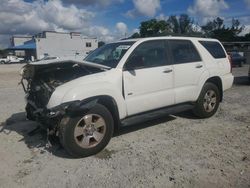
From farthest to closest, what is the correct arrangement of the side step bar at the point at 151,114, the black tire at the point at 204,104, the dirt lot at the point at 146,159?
1. the black tire at the point at 204,104
2. the side step bar at the point at 151,114
3. the dirt lot at the point at 146,159

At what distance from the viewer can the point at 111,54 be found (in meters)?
5.76

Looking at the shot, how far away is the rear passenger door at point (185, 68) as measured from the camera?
19.8 feet

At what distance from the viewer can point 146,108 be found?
18.1 feet

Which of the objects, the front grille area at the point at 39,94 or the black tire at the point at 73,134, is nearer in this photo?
the black tire at the point at 73,134

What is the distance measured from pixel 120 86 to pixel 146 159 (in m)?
1.32

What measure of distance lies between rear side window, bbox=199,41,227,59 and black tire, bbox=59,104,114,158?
3.24m

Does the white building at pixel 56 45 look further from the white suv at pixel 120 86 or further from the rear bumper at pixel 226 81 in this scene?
the white suv at pixel 120 86

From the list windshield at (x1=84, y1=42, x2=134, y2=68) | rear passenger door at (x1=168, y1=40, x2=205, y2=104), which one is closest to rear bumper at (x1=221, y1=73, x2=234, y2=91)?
rear passenger door at (x1=168, y1=40, x2=205, y2=104)

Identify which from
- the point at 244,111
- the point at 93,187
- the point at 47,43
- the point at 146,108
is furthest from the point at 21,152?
the point at 47,43

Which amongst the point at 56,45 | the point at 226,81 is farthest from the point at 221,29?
the point at 226,81

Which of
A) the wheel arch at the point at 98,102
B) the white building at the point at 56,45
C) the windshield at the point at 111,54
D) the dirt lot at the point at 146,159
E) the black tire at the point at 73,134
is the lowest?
the dirt lot at the point at 146,159

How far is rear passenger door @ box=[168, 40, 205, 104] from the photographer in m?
6.02

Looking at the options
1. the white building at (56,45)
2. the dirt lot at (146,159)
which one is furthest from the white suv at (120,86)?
the white building at (56,45)

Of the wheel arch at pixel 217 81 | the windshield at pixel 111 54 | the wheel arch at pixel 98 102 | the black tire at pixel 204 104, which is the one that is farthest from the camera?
the wheel arch at pixel 217 81
